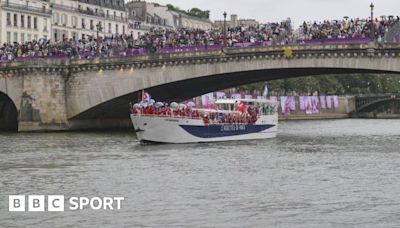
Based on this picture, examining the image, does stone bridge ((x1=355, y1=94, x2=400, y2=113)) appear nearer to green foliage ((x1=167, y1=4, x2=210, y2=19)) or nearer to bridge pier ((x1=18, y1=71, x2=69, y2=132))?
green foliage ((x1=167, y1=4, x2=210, y2=19))

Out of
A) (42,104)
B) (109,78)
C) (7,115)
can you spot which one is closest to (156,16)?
(7,115)

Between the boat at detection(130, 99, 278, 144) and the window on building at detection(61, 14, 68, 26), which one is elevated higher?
the window on building at detection(61, 14, 68, 26)

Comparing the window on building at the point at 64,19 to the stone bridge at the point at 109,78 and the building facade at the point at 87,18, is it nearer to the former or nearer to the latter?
the building facade at the point at 87,18

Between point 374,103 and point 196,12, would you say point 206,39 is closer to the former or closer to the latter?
point 374,103

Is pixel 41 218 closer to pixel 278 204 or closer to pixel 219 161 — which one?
pixel 278 204

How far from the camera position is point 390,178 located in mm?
41312

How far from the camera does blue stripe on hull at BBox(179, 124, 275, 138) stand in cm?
6425

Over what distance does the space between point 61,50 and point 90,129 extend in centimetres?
668

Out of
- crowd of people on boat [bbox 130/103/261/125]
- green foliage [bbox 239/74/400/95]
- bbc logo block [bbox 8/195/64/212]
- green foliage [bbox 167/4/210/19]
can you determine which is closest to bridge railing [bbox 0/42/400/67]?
crowd of people on boat [bbox 130/103/261/125]

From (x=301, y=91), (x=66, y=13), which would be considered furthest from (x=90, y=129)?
(x=301, y=91)

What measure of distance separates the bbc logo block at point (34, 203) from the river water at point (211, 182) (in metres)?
0.39

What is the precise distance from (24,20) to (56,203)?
7608 cm

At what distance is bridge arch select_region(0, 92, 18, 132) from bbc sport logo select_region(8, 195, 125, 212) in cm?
5073

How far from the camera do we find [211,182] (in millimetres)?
40250
